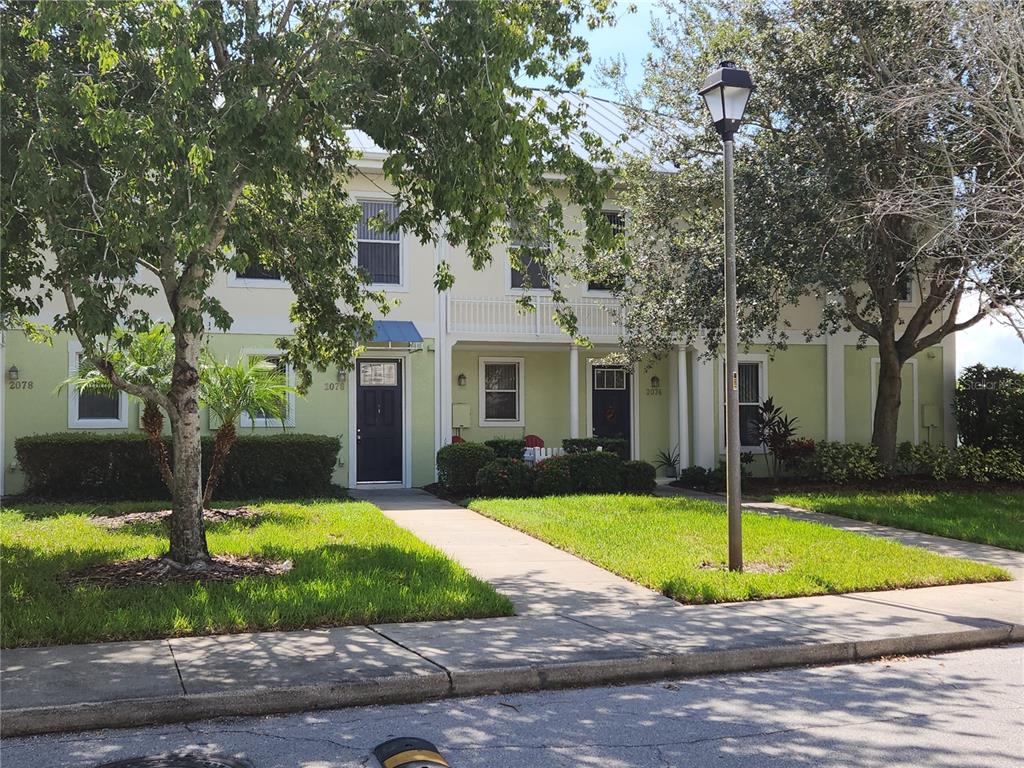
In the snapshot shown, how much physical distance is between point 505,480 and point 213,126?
9.75 m

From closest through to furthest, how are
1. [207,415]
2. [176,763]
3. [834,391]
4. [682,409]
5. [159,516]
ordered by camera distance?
1. [176,763]
2. [159,516]
3. [207,415]
4. [682,409]
5. [834,391]

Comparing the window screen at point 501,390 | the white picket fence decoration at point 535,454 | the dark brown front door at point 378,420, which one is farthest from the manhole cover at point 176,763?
the window screen at point 501,390

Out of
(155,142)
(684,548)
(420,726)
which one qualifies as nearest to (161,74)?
(155,142)

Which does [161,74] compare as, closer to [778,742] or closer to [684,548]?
[778,742]

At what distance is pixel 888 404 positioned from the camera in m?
18.0

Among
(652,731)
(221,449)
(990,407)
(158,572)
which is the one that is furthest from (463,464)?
(990,407)

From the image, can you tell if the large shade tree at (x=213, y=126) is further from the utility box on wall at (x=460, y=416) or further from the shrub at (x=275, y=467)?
the utility box on wall at (x=460, y=416)

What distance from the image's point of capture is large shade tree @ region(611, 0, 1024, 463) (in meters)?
12.0

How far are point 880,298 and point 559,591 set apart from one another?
1090 centimetres

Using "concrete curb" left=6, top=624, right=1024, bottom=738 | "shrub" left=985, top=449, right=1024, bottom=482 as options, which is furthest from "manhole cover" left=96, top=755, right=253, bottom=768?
"shrub" left=985, top=449, right=1024, bottom=482

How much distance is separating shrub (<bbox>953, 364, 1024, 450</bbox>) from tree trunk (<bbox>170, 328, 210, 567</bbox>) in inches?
666

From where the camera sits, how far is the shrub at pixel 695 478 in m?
18.2

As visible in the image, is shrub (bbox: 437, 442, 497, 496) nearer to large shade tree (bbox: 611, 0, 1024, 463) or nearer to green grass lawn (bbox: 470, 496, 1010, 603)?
green grass lawn (bbox: 470, 496, 1010, 603)

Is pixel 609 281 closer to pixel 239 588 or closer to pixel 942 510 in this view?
pixel 942 510
